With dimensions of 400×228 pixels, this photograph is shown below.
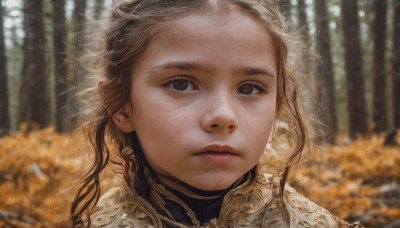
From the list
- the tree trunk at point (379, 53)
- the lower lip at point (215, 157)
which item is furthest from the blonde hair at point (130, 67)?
the tree trunk at point (379, 53)

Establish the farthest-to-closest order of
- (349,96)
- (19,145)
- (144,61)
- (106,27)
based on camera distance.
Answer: (349,96), (19,145), (106,27), (144,61)

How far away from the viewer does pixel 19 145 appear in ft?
25.5

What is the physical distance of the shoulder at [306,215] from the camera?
178 centimetres

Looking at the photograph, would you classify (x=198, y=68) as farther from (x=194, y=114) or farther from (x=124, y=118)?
(x=124, y=118)

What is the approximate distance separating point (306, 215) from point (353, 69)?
8916 millimetres

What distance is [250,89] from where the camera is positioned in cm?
161

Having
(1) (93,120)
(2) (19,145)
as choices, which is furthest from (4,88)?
(1) (93,120)

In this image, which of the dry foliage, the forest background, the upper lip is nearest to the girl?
the upper lip

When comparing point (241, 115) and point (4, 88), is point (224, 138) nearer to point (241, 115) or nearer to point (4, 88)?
point (241, 115)

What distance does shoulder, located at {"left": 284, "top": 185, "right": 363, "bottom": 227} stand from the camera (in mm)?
1775

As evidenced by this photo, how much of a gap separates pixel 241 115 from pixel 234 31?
257 mm

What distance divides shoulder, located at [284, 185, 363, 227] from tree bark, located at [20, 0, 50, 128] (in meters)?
5.51

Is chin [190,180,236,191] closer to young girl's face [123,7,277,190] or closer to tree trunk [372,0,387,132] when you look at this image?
young girl's face [123,7,277,190]

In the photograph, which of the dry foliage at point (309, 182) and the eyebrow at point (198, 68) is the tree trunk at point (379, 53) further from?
the eyebrow at point (198, 68)
